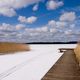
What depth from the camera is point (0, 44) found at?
68.1ft

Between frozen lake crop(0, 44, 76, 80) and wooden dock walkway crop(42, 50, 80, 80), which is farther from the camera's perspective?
frozen lake crop(0, 44, 76, 80)

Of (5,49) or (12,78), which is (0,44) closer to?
(5,49)

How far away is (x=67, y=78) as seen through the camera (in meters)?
5.62

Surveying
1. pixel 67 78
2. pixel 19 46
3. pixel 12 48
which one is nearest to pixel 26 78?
pixel 67 78

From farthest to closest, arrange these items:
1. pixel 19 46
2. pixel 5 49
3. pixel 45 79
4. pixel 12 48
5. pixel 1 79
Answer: pixel 19 46 → pixel 12 48 → pixel 5 49 → pixel 1 79 → pixel 45 79

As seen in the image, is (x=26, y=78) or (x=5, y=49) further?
(x=5, y=49)

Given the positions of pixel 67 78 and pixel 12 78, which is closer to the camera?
pixel 67 78

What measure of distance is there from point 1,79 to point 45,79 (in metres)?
1.33

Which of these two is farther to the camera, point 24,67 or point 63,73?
point 24,67

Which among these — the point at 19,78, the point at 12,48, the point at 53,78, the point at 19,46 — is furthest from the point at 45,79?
the point at 19,46

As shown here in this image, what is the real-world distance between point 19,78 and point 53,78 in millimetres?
1078

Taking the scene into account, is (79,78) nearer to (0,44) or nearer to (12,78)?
(12,78)

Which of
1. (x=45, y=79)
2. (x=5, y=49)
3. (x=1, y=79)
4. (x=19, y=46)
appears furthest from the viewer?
(x=19, y=46)

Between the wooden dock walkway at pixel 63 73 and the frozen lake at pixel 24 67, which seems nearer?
the wooden dock walkway at pixel 63 73
